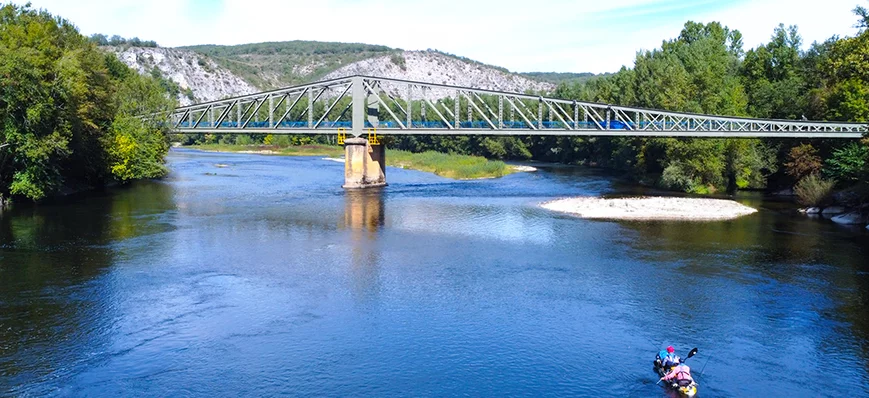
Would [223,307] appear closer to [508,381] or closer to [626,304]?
[508,381]

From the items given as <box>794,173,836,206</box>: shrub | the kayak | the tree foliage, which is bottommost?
the kayak

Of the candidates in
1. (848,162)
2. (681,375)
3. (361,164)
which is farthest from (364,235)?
(848,162)

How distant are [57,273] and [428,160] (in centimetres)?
8081

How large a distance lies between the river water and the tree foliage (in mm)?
4620

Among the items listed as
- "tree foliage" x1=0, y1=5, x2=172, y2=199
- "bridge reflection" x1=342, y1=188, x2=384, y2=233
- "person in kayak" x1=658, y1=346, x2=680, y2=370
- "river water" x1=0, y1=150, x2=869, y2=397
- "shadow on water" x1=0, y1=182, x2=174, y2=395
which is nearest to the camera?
"person in kayak" x1=658, y1=346, x2=680, y2=370

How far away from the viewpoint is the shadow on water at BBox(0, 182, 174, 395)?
23.8 metres

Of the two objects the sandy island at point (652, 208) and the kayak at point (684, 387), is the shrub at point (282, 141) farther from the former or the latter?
the kayak at point (684, 387)

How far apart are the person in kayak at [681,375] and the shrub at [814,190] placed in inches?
1702

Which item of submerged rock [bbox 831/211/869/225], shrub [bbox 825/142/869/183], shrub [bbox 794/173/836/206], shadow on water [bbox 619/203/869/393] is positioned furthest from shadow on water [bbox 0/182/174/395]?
shrub [bbox 825/142/869/183]

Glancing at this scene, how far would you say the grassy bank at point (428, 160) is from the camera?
96562 mm

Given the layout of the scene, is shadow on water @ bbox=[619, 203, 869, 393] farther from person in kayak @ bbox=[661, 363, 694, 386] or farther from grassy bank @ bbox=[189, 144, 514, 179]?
grassy bank @ bbox=[189, 144, 514, 179]

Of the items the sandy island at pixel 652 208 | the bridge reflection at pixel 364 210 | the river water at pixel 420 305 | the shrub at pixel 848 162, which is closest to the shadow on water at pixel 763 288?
the river water at pixel 420 305

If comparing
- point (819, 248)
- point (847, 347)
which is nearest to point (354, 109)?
point (819, 248)

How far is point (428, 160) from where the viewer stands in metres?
112
